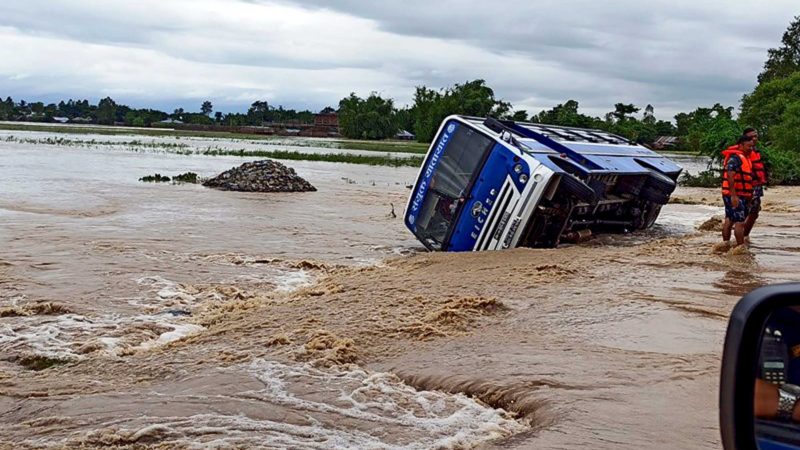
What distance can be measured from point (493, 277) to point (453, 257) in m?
1.65

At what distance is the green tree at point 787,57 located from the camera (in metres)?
61.1

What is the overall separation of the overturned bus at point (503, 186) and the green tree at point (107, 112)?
138m

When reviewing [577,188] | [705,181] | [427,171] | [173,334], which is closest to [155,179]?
[427,171]

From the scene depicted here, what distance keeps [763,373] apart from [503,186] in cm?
963

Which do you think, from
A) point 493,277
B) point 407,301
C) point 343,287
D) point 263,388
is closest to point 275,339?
point 263,388

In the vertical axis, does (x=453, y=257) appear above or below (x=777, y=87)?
below

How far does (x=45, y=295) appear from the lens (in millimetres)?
8945

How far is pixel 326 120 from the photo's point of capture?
124375mm

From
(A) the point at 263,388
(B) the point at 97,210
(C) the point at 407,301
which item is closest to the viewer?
(A) the point at 263,388

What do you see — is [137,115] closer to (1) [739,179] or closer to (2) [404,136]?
(2) [404,136]

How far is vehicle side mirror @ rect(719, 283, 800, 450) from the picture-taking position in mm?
1612

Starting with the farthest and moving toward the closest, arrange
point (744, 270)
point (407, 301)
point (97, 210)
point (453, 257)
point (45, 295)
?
1. point (97, 210)
2. point (453, 257)
3. point (744, 270)
4. point (45, 295)
5. point (407, 301)

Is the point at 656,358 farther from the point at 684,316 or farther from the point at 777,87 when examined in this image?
the point at 777,87

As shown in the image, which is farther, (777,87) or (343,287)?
(777,87)
